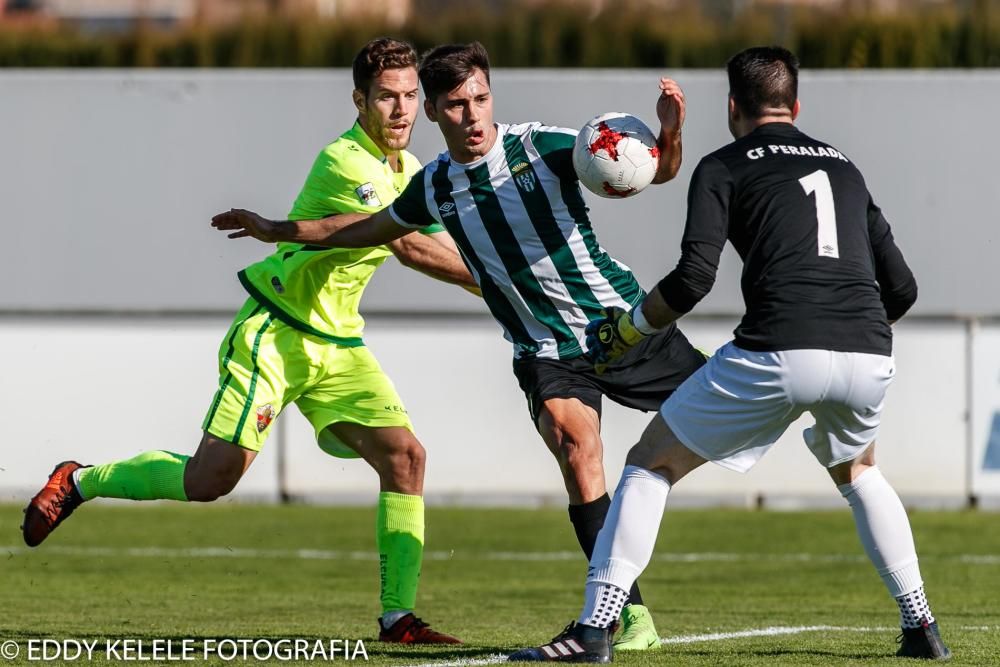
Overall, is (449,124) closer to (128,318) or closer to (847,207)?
(847,207)

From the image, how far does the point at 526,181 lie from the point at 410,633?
6.30 ft

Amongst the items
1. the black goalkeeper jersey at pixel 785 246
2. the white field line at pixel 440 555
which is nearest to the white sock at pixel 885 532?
the black goalkeeper jersey at pixel 785 246

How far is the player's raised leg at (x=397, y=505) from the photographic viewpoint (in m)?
6.91

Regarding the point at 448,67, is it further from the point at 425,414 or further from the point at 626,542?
the point at 425,414

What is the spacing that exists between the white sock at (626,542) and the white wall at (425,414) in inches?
303

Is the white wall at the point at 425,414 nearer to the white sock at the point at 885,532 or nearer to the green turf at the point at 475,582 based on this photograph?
the green turf at the point at 475,582

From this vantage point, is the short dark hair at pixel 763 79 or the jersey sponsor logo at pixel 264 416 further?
the jersey sponsor logo at pixel 264 416

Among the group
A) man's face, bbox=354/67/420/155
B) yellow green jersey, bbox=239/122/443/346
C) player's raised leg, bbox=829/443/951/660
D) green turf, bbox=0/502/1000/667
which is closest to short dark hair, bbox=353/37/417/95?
man's face, bbox=354/67/420/155

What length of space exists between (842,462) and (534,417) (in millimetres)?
1262

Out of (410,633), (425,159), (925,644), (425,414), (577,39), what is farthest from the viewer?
(577,39)

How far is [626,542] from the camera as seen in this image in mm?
5516

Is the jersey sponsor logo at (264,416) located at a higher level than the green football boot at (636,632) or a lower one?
higher

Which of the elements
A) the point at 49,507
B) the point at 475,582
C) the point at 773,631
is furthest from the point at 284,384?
the point at 475,582

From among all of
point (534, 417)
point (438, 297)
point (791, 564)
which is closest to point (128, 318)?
point (438, 297)
